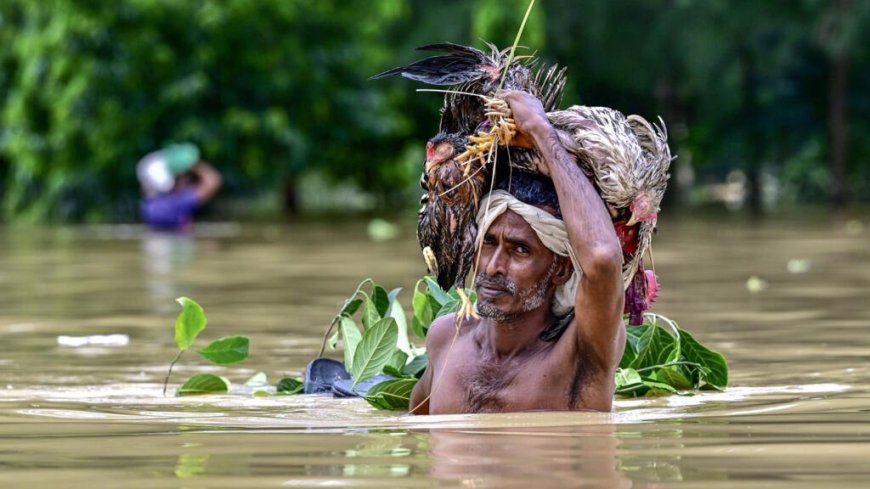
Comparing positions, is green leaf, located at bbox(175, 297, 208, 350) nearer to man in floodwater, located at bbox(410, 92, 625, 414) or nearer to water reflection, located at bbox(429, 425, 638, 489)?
man in floodwater, located at bbox(410, 92, 625, 414)

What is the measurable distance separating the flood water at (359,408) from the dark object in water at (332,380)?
0.12 m

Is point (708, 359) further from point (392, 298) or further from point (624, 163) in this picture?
point (624, 163)

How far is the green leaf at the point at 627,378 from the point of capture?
6.16m

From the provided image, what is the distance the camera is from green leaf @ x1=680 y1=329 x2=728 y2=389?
639 cm

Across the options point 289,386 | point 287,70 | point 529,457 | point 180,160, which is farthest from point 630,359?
point 287,70

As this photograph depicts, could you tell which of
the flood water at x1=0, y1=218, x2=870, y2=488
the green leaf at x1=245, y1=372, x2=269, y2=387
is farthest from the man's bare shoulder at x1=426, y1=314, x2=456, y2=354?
the green leaf at x1=245, y1=372, x2=269, y2=387

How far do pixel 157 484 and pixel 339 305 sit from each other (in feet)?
23.1

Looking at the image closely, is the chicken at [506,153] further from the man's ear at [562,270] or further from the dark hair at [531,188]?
the man's ear at [562,270]

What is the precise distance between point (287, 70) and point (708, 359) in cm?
2663

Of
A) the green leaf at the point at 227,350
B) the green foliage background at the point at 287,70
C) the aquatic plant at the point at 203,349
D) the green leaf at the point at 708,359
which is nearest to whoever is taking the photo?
the green leaf at the point at 708,359

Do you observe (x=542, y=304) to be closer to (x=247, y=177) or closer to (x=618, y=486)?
(x=618, y=486)

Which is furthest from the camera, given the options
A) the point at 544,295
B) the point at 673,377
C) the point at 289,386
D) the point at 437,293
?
the point at 289,386

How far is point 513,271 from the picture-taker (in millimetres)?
5008

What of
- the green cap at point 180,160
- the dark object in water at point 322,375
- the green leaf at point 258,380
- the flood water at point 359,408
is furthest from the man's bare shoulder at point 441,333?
the green cap at point 180,160
